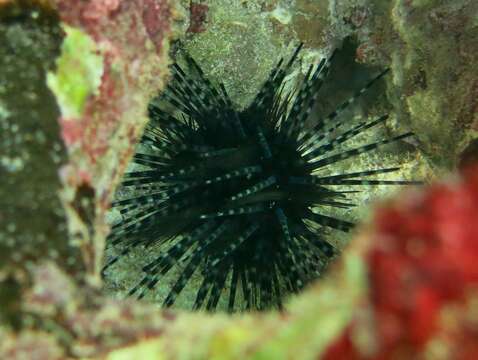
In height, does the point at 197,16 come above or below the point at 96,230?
above

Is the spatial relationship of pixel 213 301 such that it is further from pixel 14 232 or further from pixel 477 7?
pixel 477 7

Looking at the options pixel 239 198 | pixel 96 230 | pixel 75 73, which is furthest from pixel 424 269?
pixel 239 198

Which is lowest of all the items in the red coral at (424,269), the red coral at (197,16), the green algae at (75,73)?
the red coral at (424,269)

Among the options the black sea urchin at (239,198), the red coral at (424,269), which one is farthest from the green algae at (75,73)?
the black sea urchin at (239,198)

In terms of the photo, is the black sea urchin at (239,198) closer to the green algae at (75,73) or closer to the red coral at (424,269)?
the green algae at (75,73)

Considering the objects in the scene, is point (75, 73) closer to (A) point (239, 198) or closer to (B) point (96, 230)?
(B) point (96, 230)

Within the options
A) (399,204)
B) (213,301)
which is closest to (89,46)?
(399,204)
